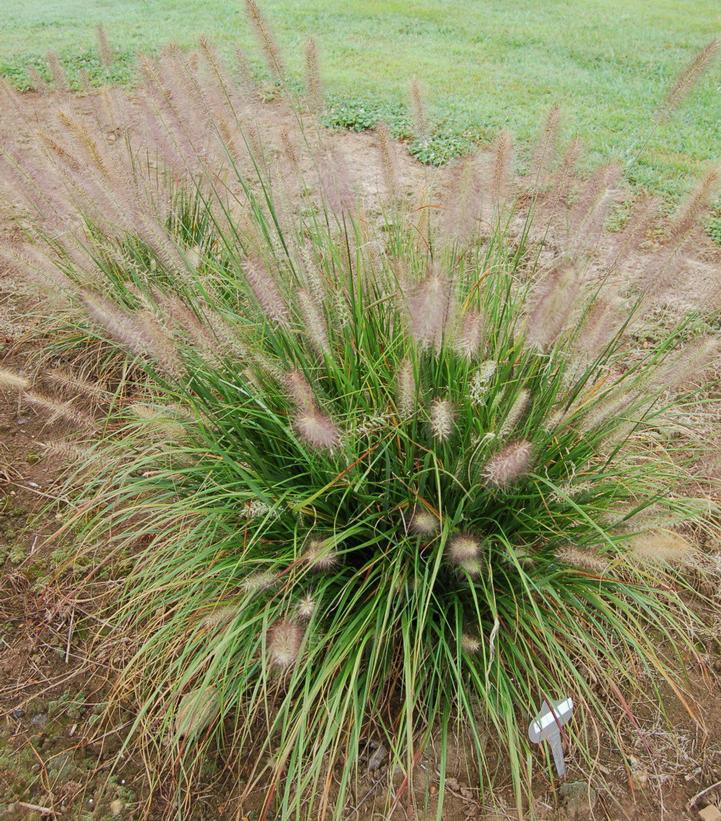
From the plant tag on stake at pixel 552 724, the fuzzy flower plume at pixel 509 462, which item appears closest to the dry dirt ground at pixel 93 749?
the plant tag on stake at pixel 552 724

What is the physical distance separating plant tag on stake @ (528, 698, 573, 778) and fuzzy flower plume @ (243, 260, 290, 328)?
52.8 inches

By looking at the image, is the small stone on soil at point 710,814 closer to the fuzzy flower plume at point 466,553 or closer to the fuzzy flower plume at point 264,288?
the fuzzy flower plume at point 466,553

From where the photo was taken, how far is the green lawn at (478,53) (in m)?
5.96

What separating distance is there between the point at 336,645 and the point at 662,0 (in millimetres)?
13191

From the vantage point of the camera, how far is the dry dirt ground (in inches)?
74.0

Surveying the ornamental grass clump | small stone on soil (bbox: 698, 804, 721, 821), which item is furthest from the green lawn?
small stone on soil (bbox: 698, 804, 721, 821)

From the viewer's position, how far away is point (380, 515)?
195 centimetres

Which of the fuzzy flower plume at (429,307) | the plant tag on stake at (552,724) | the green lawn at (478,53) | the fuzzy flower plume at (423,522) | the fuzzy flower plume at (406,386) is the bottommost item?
the green lawn at (478,53)

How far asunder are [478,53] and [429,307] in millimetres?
8462

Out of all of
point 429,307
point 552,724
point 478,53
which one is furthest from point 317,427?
point 478,53

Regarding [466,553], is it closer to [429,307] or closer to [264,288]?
[429,307]

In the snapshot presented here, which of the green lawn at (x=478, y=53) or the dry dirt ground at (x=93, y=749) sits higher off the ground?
the dry dirt ground at (x=93, y=749)

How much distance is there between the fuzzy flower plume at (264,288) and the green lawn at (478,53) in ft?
11.9

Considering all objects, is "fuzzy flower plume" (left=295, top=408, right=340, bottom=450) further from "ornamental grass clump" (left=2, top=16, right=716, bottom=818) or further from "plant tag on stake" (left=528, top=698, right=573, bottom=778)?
"plant tag on stake" (left=528, top=698, right=573, bottom=778)
